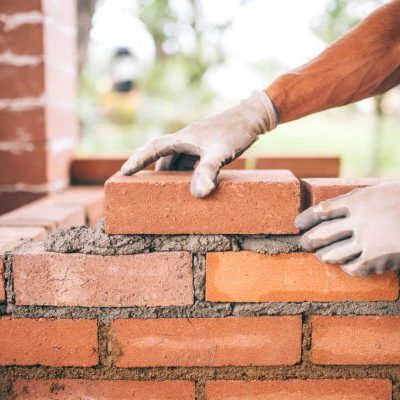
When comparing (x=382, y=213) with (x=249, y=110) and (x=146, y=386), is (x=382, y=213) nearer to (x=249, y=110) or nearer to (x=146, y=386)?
(x=249, y=110)

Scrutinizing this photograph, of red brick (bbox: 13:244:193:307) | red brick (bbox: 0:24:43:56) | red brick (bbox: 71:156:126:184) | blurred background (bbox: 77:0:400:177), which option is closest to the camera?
red brick (bbox: 13:244:193:307)

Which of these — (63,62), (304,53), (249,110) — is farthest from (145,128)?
(249,110)

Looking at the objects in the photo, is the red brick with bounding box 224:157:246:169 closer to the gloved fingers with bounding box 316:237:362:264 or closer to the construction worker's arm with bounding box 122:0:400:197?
the construction worker's arm with bounding box 122:0:400:197

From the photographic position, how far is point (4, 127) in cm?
192

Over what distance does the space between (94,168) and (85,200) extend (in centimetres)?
42

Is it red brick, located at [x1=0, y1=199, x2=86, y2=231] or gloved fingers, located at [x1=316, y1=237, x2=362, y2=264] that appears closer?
gloved fingers, located at [x1=316, y1=237, x2=362, y2=264]

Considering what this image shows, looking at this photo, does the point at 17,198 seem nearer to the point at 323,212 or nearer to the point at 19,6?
the point at 19,6

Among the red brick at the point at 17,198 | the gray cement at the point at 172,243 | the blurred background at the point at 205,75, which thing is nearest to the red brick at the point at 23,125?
the red brick at the point at 17,198

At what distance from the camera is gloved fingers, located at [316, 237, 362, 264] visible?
0.98 meters

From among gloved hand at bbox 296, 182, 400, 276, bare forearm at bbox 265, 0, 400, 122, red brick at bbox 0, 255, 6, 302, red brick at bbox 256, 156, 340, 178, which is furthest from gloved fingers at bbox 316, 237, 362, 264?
red brick at bbox 256, 156, 340, 178

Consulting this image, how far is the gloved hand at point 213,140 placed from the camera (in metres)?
1.08

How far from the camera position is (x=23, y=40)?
1.87 m

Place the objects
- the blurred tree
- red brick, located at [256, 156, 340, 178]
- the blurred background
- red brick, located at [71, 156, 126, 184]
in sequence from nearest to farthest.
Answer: red brick, located at [256, 156, 340, 178], red brick, located at [71, 156, 126, 184], the blurred tree, the blurred background

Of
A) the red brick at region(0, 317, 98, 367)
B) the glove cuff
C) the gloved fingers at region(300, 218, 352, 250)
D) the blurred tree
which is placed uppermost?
the blurred tree
